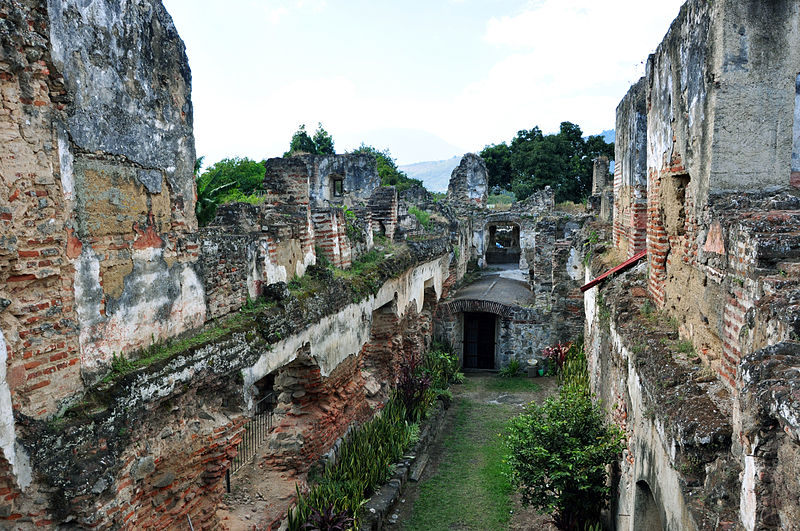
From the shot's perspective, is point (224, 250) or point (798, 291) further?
point (224, 250)

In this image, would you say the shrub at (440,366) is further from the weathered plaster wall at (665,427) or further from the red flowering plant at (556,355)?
the weathered plaster wall at (665,427)

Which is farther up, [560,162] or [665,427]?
[560,162]

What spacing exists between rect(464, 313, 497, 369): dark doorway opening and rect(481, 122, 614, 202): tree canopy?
23.1 meters

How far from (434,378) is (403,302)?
7.59 feet

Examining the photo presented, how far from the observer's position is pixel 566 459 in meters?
6.55

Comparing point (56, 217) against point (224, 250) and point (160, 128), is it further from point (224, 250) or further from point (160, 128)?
Result: point (224, 250)

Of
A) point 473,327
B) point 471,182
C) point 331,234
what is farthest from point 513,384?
point 471,182

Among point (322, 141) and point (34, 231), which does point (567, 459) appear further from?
point (322, 141)

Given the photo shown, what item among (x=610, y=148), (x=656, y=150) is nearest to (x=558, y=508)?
(x=656, y=150)

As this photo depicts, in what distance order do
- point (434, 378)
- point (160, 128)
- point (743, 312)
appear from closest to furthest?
point (743, 312) < point (160, 128) < point (434, 378)

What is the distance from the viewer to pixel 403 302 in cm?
1228

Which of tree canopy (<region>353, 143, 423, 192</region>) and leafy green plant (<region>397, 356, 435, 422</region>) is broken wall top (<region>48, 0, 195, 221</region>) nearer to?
leafy green plant (<region>397, 356, 435, 422</region>)

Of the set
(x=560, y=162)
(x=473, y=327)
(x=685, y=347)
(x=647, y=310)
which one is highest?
(x=560, y=162)

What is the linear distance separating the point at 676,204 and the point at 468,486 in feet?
19.0
